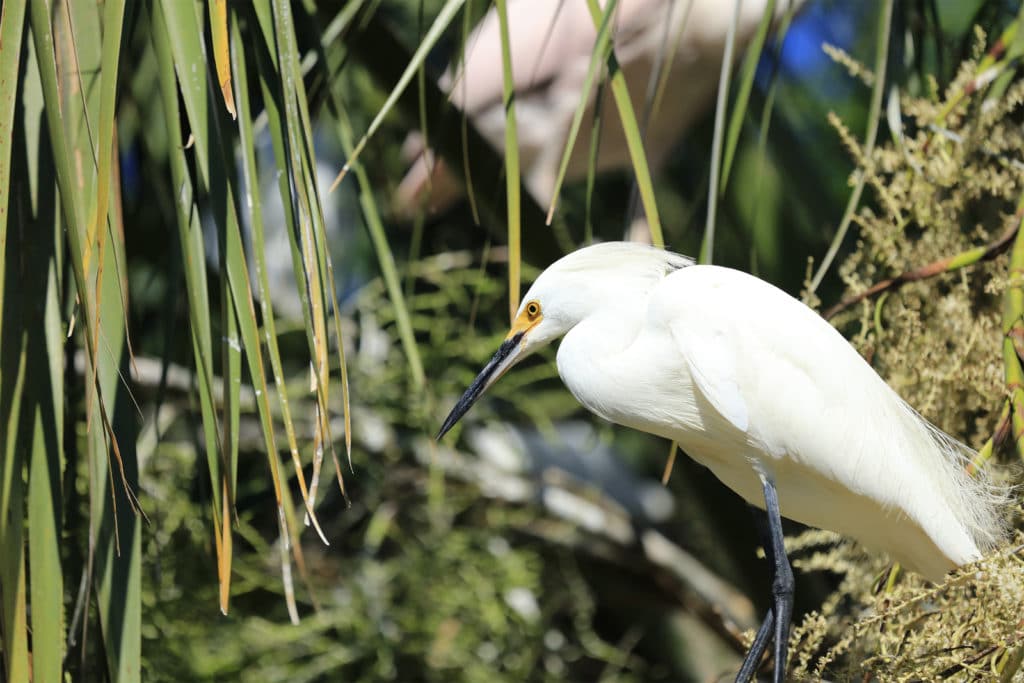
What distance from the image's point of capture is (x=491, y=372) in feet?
4.75

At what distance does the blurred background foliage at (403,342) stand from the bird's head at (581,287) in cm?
10

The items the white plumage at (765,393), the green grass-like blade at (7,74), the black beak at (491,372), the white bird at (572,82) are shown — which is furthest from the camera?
the white bird at (572,82)

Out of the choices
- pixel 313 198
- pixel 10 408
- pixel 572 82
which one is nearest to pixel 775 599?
pixel 313 198

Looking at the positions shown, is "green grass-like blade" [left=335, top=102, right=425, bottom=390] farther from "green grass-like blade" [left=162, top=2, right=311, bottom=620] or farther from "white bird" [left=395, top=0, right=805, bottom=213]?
"white bird" [left=395, top=0, right=805, bottom=213]

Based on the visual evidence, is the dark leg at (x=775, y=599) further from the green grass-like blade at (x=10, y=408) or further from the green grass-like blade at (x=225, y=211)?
the green grass-like blade at (x=10, y=408)

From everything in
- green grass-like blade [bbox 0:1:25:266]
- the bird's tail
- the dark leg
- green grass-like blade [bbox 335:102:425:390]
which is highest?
green grass-like blade [bbox 0:1:25:266]

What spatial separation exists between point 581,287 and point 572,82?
1045 mm

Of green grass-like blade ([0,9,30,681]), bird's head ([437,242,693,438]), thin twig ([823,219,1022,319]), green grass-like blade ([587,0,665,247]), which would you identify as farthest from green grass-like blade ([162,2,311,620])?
thin twig ([823,219,1022,319])

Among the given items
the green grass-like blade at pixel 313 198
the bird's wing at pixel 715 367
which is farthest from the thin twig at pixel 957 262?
the green grass-like blade at pixel 313 198

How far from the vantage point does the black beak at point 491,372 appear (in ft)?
4.67

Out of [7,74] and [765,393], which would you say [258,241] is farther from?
[765,393]

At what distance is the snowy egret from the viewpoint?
129 cm

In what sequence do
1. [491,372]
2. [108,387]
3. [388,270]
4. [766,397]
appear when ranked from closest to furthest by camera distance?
[108,387] → [388,270] → [766,397] → [491,372]

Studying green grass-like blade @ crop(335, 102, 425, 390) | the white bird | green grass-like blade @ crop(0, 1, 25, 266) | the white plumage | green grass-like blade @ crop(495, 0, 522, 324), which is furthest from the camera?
the white bird
